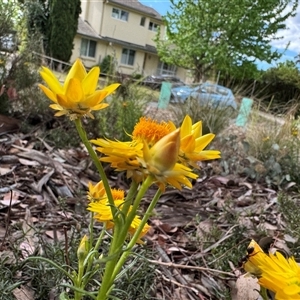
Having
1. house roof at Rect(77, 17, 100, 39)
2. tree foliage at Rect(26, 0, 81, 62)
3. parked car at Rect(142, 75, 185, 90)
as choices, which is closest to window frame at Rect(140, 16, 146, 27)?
house roof at Rect(77, 17, 100, 39)

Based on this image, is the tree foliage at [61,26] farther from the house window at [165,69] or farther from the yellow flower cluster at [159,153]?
the yellow flower cluster at [159,153]

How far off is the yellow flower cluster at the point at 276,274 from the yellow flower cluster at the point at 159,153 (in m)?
0.12

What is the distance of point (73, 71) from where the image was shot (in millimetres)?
445

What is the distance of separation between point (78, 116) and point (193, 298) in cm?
67

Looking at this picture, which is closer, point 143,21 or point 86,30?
point 86,30

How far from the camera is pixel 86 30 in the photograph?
20.8 m

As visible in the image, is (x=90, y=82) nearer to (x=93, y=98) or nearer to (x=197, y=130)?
(x=93, y=98)

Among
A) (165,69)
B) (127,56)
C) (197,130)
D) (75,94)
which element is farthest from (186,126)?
Answer: (165,69)

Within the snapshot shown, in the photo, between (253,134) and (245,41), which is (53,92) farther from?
(245,41)

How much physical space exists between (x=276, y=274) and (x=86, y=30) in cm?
2170

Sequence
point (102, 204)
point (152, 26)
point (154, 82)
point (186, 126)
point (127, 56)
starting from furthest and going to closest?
1. point (152, 26)
2. point (127, 56)
3. point (154, 82)
4. point (102, 204)
5. point (186, 126)

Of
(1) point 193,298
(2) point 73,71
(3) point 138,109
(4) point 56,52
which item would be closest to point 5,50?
(3) point 138,109

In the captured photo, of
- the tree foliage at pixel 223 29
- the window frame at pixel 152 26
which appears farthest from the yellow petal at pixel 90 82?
the window frame at pixel 152 26

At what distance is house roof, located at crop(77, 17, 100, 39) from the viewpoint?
796 inches
